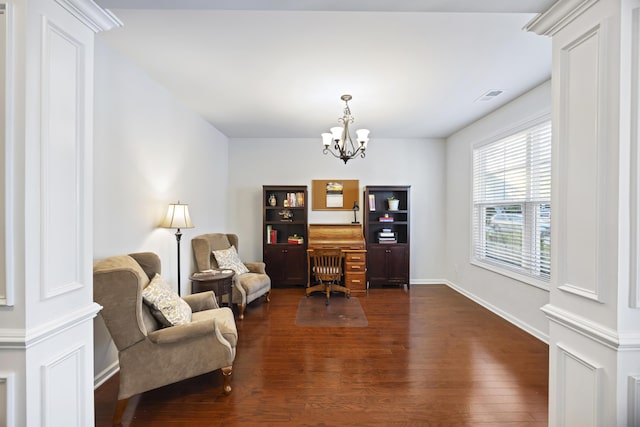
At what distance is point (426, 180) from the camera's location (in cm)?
547

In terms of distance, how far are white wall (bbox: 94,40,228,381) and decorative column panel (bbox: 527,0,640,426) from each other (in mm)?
2960

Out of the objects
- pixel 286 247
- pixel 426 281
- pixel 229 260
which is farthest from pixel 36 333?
pixel 426 281

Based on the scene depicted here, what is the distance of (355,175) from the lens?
5461 millimetres

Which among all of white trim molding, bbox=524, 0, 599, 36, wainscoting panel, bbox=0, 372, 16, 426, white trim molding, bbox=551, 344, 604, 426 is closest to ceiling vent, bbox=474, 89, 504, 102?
white trim molding, bbox=524, 0, 599, 36

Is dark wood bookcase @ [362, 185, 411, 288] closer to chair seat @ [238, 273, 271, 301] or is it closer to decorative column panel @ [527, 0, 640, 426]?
chair seat @ [238, 273, 271, 301]

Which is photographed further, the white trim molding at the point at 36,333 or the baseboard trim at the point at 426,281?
the baseboard trim at the point at 426,281

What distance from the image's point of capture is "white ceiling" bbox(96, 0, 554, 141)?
1.56m

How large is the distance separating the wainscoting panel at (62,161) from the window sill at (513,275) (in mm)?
3478

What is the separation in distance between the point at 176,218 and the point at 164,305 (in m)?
1.18

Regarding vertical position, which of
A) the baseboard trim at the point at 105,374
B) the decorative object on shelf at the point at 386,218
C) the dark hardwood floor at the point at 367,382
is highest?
the decorative object on shelf at the point at 386,218

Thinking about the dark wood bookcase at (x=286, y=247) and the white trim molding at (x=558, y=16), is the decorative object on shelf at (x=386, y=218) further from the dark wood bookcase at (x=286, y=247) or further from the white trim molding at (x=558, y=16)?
the white trim molding at (x=558, y=16)

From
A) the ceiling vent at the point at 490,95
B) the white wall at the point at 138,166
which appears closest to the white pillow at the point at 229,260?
the white wall at the point at 138,166

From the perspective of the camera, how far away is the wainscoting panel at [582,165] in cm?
121

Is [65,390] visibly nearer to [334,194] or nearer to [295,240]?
[295,240]
